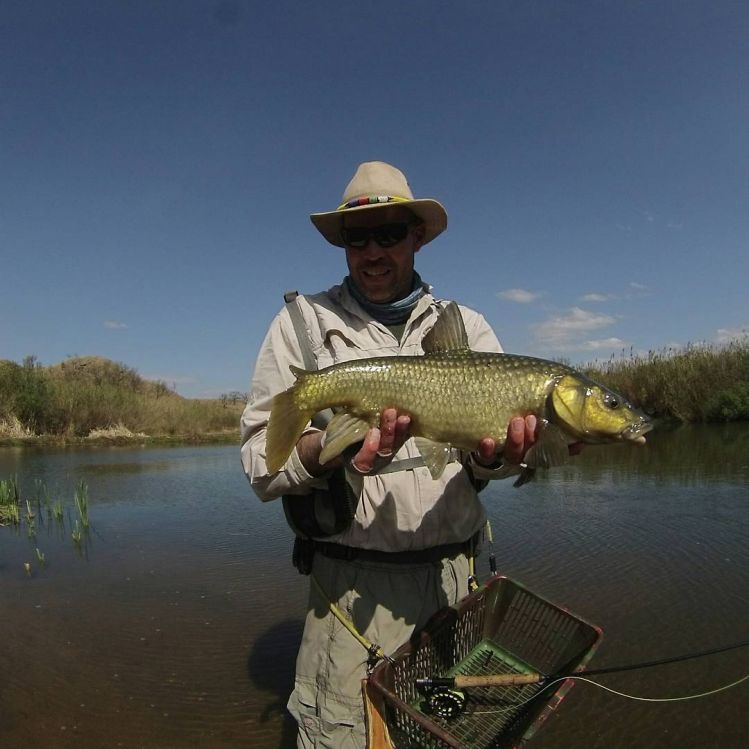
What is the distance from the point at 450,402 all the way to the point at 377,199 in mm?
1173

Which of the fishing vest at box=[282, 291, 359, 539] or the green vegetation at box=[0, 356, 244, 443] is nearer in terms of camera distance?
the fishing vest at box=[282, 291, 359, 539]

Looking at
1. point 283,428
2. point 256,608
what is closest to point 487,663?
point 283,428

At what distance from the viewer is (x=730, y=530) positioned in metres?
8.22

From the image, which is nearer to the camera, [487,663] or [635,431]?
[635,431]

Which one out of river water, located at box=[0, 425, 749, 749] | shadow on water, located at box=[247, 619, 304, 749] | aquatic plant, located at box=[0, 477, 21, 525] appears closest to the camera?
river water, located at box=[0, 425, 749, 749]

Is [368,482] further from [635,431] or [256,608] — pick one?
[256,608]

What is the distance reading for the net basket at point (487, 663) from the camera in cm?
257

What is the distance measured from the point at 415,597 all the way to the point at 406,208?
2.01 metres

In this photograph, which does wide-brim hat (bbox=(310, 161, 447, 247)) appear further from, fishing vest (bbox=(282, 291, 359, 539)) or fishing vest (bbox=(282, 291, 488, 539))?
fishing vest (bbox=(282, 291, 359, 539))

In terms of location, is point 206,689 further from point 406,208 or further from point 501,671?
point 406,208

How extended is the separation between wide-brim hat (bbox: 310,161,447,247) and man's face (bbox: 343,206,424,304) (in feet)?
0.18

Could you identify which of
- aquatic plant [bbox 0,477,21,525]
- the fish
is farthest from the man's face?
aquatic plant [bbox 0,477,21,525]

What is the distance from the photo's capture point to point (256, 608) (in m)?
6.42

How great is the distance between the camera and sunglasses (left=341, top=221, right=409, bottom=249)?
120 inches
